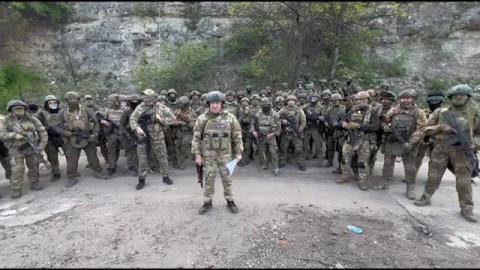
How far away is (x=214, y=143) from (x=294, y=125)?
3.03m

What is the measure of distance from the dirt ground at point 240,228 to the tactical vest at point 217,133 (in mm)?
1191

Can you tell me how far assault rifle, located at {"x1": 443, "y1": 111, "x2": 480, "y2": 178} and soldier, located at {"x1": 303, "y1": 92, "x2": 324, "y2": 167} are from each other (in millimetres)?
3148

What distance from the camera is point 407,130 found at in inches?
228

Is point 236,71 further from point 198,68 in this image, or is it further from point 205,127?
point 205,127

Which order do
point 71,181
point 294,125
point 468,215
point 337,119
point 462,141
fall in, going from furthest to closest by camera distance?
point 294,125 → point 337,119 → point 71,181 → point 468,215 → point 462,141

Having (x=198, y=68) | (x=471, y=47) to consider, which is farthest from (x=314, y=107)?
(x=471, y=47)

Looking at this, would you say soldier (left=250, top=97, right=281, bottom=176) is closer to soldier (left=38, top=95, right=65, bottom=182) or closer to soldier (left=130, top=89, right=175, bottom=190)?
soldier (left=130, top=89, right=175, bottom=190)

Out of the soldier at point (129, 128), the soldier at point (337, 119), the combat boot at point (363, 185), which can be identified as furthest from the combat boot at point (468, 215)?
the soldier at point (129, 128)

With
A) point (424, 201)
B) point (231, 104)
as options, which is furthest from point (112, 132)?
point (424, 201)

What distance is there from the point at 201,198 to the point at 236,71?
12.3 meters

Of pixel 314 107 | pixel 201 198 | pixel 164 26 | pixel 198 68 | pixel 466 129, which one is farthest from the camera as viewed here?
pixel 164 26

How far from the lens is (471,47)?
15.7m

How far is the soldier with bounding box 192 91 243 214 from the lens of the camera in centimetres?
510

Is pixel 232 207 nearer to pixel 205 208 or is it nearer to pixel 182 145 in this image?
pixel 205 208
